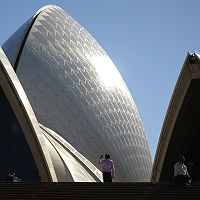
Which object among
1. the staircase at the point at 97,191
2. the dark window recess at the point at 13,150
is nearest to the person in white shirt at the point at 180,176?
the staircase at the point at 97,191

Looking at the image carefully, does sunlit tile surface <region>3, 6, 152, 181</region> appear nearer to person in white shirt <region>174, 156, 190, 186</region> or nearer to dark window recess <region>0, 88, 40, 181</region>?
dark window recess <region>0, 88, 40, 181</region>

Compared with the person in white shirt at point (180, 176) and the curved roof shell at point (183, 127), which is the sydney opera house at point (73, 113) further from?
the person in white shirt at point (180, 176)

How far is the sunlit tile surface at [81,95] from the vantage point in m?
23.2

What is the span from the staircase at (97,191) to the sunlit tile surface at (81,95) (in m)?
12.7

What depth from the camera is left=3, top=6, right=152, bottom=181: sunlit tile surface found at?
23219 mm

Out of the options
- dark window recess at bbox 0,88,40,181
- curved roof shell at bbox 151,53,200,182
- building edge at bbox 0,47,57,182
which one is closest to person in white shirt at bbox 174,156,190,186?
curved roof shell at bbox 151,53,200,182

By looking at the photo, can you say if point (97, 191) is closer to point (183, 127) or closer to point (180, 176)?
point (180, 176)

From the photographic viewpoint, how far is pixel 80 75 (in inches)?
992

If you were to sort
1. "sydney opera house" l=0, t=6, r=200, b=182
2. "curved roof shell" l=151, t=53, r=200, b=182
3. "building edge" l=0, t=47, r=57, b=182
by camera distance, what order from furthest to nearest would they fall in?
"sydney opera house" l=0, t=6, r=200, b=182 → "building edge" l=0, t=47, r=57, b=182 → "curved roof shell" l=151, t=53, r=200, b=182

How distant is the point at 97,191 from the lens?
371 inches

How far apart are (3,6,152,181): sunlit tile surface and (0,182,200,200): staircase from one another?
1267 cm

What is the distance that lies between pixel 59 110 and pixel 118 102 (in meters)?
4.06

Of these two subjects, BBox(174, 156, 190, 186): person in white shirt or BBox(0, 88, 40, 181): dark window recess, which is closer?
BBox(174, 156, 190, 186): person in white shirt

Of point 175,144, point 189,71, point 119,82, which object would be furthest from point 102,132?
point 189,71
